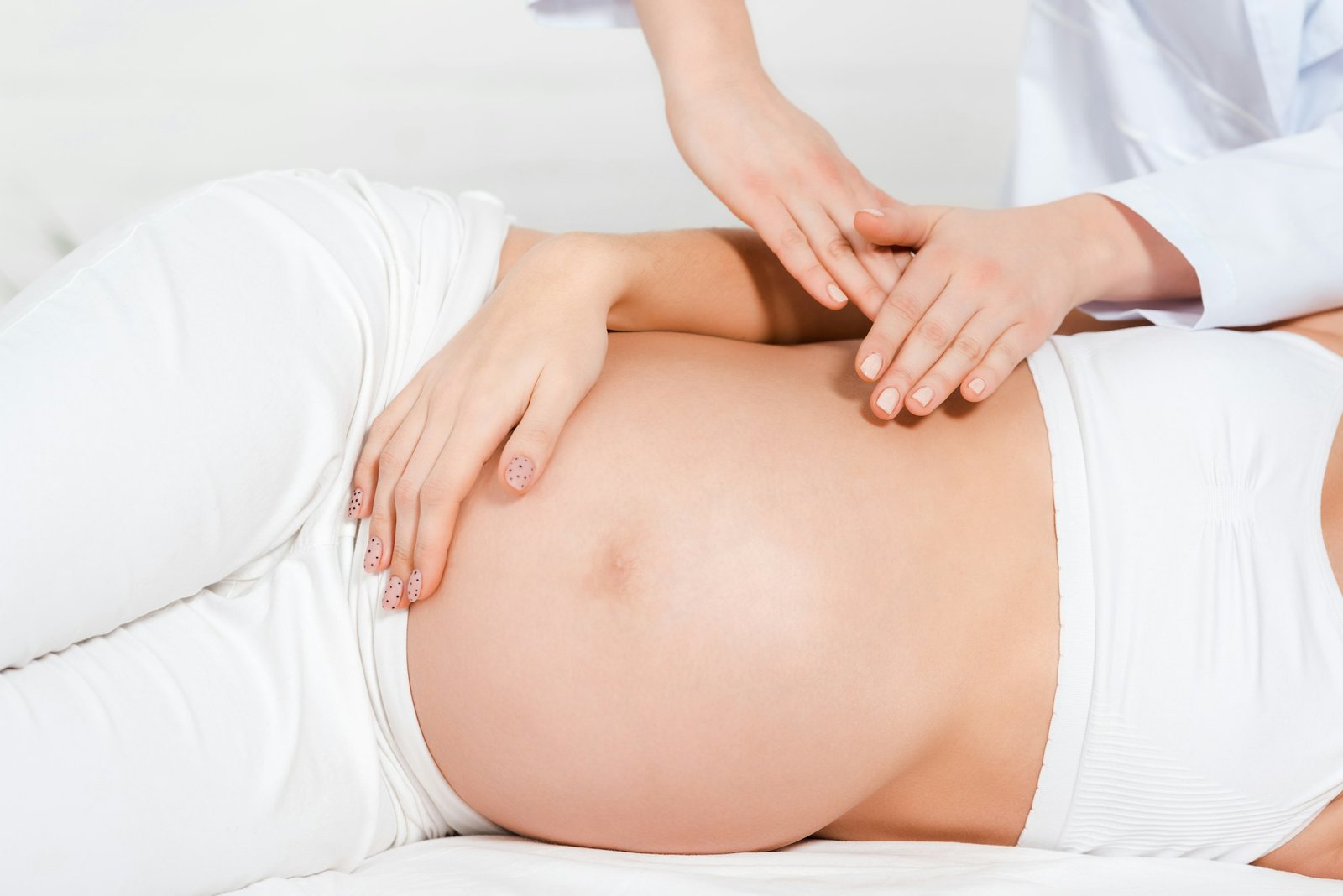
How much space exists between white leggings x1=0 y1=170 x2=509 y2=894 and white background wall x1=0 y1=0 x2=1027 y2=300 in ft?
2.14

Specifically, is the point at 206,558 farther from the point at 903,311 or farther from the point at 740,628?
the point at 903,311

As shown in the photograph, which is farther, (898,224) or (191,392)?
(898,224)

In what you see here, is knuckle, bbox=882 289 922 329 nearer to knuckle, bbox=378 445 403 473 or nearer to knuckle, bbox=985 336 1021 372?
knuckle, bbox=985 336 1021 372

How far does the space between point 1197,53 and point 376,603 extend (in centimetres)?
94

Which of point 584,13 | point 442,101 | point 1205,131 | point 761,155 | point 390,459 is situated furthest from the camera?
point 442,101

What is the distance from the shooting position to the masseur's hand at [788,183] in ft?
2.90

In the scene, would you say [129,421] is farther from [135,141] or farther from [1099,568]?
[135,141]

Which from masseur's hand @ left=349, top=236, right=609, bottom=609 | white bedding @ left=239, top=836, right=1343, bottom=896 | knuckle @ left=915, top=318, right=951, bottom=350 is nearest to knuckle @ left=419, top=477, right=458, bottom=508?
masseur's hand @ left=349, top=236, right=609, bottom=609

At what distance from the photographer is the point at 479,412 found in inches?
31.5

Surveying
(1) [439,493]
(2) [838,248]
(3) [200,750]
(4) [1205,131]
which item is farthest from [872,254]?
(3) [200,750]

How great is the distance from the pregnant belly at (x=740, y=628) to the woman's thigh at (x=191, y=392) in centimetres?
14

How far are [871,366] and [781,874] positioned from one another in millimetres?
366

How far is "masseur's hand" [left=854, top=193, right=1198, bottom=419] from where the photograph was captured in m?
0.81

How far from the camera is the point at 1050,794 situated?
812 mm
